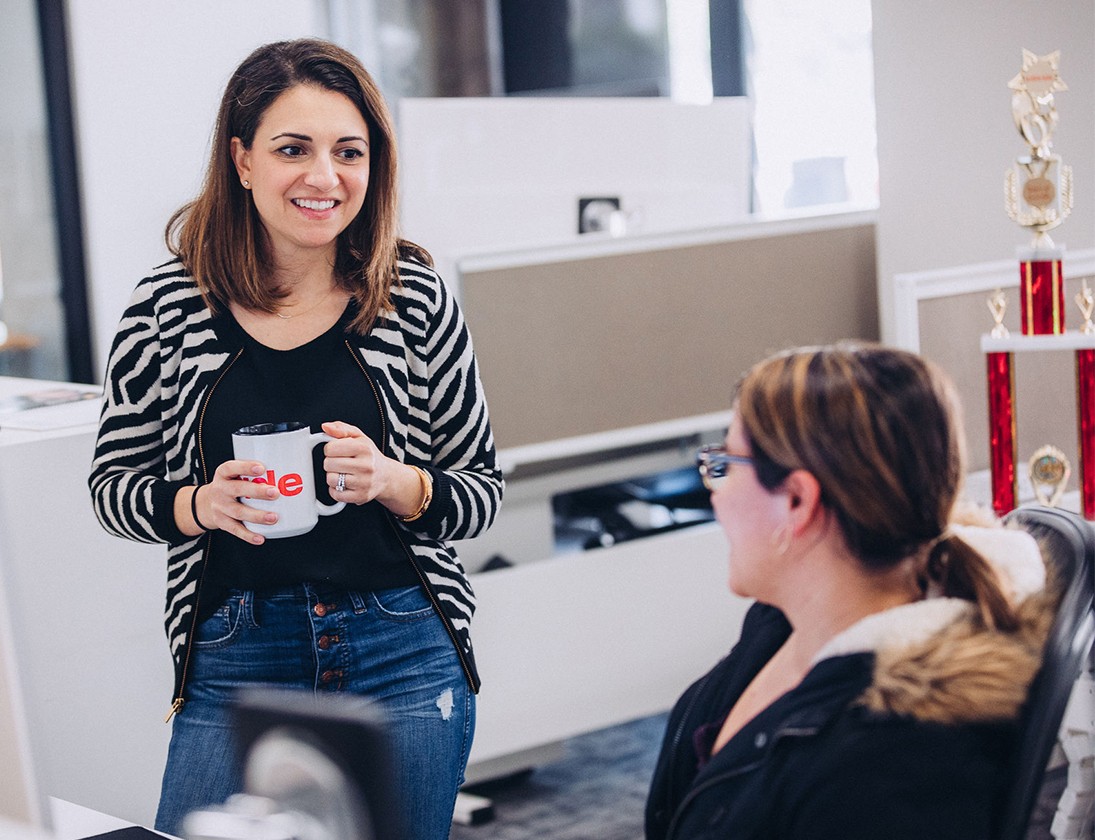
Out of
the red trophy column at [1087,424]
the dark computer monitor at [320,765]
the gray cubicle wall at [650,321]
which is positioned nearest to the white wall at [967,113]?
the gray cubicle wall at [650,321]

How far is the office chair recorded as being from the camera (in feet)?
2.81

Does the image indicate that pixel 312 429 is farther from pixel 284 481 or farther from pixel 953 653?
pixel 953 653

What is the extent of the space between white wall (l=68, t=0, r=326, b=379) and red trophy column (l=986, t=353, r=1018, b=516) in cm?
255

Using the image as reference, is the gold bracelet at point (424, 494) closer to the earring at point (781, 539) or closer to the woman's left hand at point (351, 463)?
the woman's left hand at point (351, 463)

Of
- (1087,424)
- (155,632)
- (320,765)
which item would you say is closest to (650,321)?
(1087,424)

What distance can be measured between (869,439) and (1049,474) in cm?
153

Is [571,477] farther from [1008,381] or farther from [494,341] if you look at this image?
[1008,381]

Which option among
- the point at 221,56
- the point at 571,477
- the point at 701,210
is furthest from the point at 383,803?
the point at 221,56

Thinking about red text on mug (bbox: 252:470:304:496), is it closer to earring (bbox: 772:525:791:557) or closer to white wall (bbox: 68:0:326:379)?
earring (bbox: 772:525:791:557)

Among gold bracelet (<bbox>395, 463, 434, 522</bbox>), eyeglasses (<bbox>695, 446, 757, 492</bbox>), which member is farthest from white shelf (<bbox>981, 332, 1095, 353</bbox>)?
eyeglasses (<bbox>695, 446, 757, 492</bbox>)

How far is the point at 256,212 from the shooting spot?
138 centimetres

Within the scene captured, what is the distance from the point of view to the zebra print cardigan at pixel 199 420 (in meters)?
1.30

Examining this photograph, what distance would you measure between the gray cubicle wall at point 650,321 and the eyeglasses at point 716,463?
1.56m

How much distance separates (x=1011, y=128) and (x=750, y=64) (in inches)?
101
